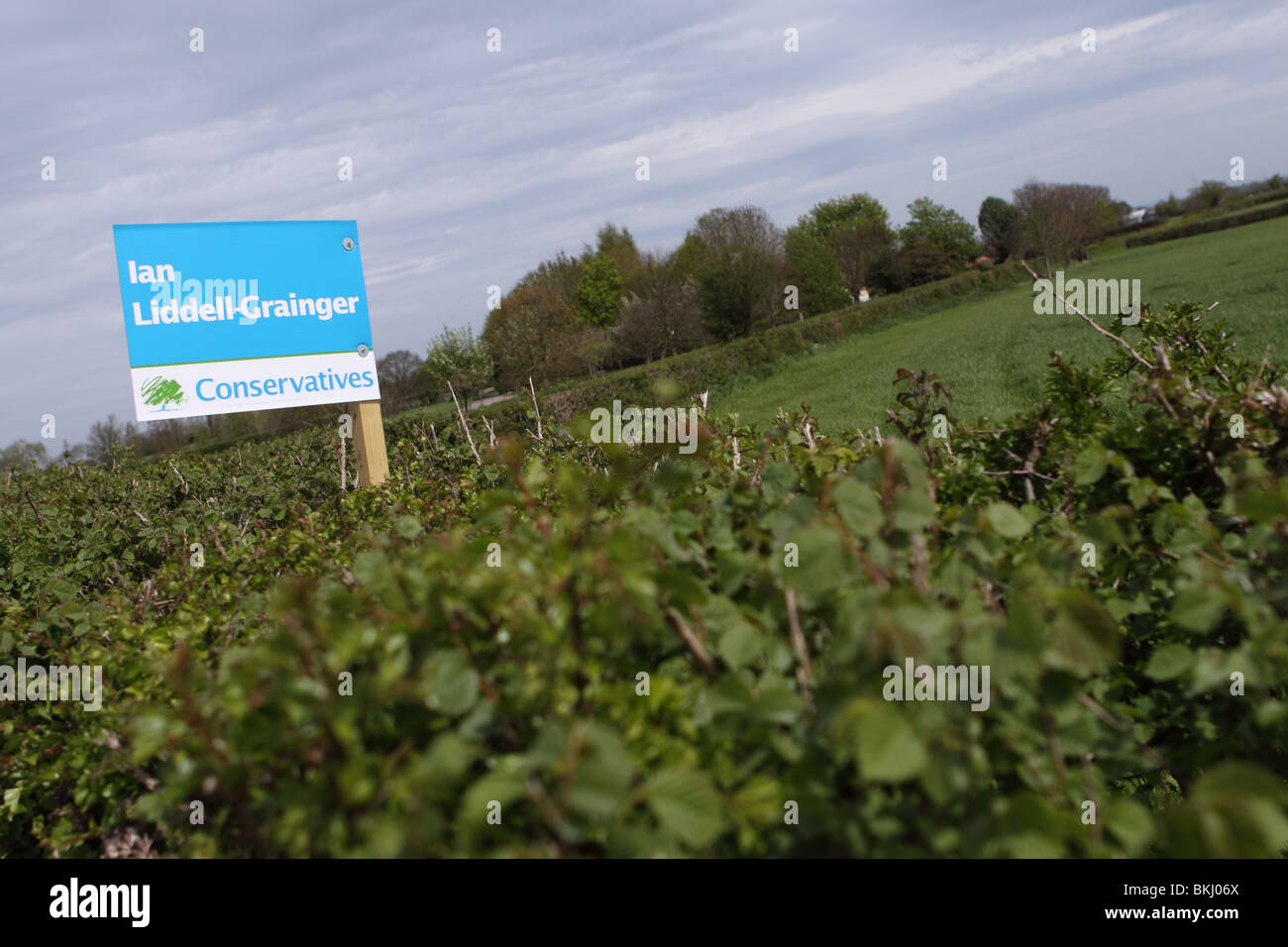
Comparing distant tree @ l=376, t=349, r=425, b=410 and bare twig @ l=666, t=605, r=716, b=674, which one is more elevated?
distant tree @ l=376, t=349, r=425, b=410

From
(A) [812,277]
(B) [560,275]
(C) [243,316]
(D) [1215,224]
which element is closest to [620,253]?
(B) [560,275]

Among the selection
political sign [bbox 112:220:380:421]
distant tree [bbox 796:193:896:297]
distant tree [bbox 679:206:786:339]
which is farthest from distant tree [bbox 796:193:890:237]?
political sign [bbox 112:220:380:421]

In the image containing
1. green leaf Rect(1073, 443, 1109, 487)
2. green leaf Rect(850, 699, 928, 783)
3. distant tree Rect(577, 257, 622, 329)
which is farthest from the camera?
distant tree Rect(577, 257, 622, 329)

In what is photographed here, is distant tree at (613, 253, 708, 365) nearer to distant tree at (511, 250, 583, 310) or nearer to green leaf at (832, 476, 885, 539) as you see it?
distant tree at (511, 250, 583, 310)

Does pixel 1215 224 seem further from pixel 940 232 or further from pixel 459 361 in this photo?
pixel 459 361

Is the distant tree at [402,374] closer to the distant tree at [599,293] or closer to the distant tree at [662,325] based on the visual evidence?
the distant tree at [662,325]

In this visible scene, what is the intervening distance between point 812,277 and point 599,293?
18272 mm

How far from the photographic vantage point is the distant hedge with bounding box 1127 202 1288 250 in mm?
55656

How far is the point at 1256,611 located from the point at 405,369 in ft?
142

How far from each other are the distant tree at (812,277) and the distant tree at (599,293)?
49.9 feet
